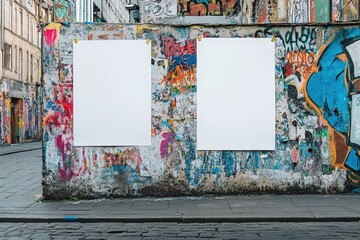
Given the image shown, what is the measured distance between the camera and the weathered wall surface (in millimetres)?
9820

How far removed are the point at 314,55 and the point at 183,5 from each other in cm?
1395

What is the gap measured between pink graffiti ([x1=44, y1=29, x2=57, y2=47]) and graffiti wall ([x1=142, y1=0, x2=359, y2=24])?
7.51 meters

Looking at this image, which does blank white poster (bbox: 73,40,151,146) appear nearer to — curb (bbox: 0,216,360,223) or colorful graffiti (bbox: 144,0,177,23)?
curb (bbox: 0,216,360,223)

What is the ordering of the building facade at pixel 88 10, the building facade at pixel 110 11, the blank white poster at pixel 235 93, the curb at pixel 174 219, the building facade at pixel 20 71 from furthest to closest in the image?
1. the building facade at pixel 110 11
2. the building facade at pixel 88 10
3. the building facade at pixel 20 71
4. the blank white poster at pixel 235 93
5. the curb at pixel 174 219

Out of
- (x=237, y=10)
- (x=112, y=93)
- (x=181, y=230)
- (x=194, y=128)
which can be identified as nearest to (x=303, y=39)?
(x=194, y=128)

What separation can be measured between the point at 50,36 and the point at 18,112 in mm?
27968

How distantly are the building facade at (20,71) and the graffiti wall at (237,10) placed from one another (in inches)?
542

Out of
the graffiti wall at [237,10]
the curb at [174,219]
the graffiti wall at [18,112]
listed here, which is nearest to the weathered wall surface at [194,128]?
the curb at [174,219]

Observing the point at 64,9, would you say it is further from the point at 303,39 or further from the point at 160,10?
the point at 303,39

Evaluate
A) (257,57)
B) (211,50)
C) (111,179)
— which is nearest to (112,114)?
(111,179)

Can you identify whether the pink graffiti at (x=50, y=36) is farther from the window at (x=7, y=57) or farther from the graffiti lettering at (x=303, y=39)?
the window at (x=7, y=57)

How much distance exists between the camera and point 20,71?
36.8 meters

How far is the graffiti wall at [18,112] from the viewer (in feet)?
108

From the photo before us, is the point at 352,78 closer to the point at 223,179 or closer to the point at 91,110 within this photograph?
the point at 223,179
